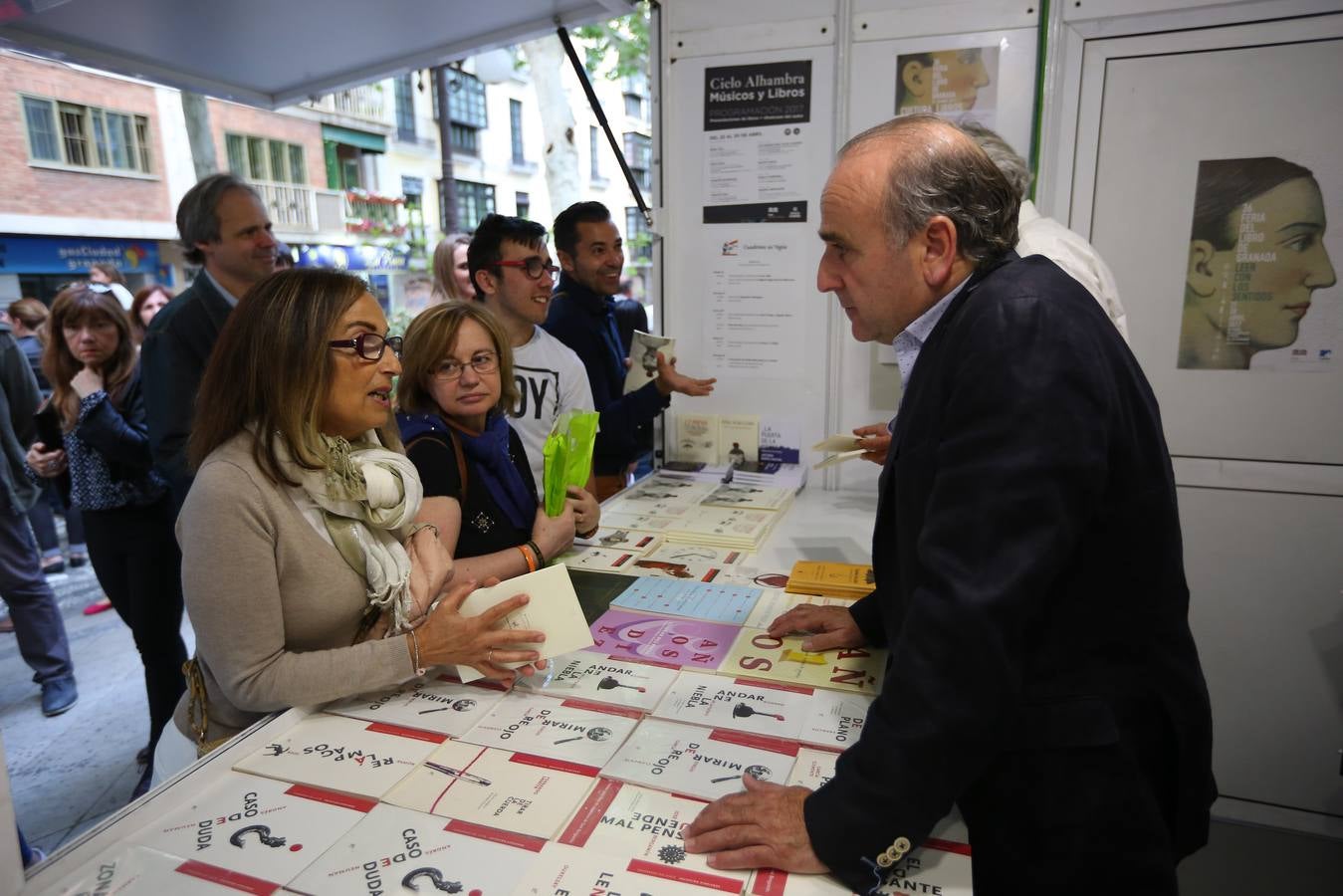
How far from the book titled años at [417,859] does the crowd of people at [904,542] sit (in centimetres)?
23

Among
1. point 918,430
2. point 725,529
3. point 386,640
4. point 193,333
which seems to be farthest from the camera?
point 193,333

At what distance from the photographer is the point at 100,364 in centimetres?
305

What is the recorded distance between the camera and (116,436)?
278 cm

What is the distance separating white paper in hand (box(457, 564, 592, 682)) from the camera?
1.29 metres

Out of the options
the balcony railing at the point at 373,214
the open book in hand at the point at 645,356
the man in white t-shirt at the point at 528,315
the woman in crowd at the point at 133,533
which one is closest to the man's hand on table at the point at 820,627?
the man in white t-shirt at the point at 528,315

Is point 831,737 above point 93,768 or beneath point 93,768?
above

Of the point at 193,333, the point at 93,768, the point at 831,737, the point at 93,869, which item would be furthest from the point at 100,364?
the point at 831,737

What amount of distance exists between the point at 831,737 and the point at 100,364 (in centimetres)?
322

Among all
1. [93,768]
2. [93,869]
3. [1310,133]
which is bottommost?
[93,768]

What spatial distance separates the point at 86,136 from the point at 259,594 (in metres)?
10.3

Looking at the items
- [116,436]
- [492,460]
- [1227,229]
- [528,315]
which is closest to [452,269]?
[528,315]

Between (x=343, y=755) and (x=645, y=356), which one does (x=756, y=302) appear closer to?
(x=645, y=356)

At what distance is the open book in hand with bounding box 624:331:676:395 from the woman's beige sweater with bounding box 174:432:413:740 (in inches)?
61.9

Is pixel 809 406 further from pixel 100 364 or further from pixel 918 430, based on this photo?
pixel 100 364
